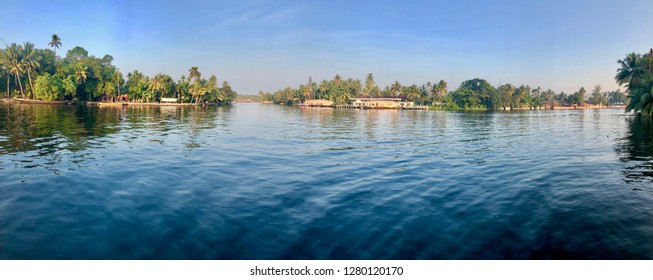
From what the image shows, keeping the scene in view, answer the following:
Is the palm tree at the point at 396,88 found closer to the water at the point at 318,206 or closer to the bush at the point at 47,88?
the bush at the point at 47,88

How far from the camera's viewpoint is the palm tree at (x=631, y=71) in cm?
8125

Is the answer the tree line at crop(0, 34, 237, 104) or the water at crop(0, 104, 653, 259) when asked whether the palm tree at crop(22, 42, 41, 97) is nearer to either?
the tree line at crop(0, 34, 237, 104)

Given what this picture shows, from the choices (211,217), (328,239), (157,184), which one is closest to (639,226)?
(328,239)

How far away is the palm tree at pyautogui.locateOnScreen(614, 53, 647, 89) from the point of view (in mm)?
81250

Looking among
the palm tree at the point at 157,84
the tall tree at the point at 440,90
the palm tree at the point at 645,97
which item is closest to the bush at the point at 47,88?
the palm tree at the point at 157,84

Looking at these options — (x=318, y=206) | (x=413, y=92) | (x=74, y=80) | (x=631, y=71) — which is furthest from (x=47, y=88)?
(x=631, y=71)

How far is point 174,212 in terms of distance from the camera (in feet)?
37.8

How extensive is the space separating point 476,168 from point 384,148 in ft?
30.1

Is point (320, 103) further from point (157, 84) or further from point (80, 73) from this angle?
point (80, 73)

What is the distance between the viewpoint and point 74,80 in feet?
378

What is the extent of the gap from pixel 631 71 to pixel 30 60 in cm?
15673

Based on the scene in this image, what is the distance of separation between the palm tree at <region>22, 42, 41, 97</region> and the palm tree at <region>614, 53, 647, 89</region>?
6046 inches

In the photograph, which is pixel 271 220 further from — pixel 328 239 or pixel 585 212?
pixel 585 212

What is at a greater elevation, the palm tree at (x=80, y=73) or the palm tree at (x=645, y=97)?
the palm tree at (x=80, y=73)
